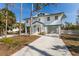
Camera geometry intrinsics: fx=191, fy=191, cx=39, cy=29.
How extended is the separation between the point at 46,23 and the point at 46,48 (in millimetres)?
669

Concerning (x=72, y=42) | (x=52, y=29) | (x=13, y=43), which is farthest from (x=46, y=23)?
(x=13, y=43)

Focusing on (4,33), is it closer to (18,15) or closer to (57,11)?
(18,15)

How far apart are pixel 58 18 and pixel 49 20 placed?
0.24 metres

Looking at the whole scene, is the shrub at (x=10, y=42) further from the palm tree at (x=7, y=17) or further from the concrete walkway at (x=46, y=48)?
the palm tree at (x=7, y=17)

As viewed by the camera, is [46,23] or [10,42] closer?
[10,42]

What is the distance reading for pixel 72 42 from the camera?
16.5 feet

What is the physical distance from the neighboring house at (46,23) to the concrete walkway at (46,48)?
21cm

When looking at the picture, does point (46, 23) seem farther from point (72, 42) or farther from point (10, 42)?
point (10, 42)

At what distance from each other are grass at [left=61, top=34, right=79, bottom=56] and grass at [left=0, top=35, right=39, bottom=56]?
31.2 inches

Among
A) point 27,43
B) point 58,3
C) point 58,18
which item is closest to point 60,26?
point 58,18

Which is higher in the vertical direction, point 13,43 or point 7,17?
point 7,17

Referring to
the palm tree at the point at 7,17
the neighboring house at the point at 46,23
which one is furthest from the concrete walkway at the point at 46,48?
the palm tree at the point at 7,17

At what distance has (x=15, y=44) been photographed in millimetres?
4879

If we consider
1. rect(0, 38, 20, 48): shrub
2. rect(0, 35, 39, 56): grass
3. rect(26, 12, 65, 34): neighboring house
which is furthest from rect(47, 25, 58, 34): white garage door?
rect(0, 38, 20, 48): shrub
